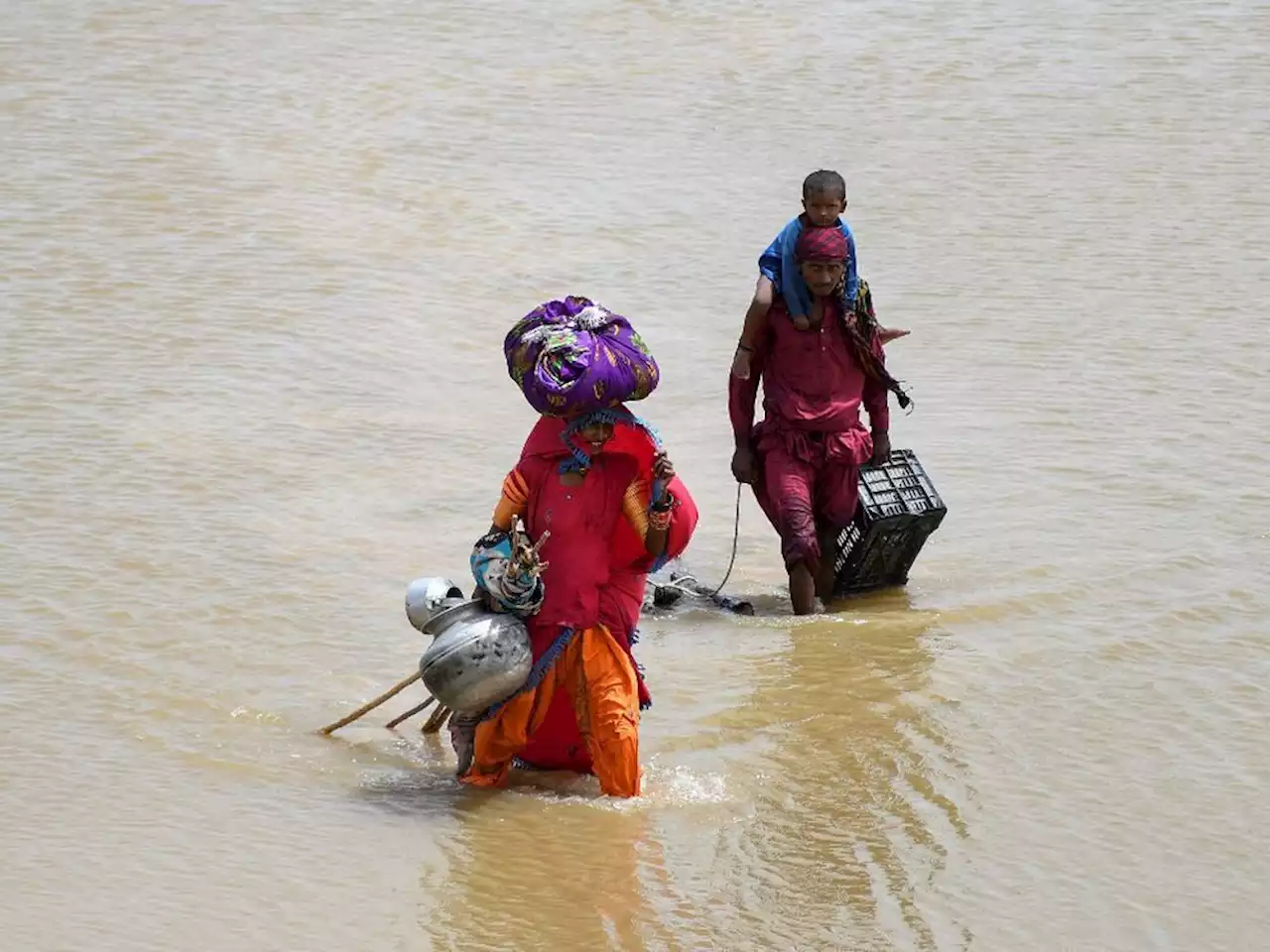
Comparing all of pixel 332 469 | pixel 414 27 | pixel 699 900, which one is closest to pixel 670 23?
pixel 414 27

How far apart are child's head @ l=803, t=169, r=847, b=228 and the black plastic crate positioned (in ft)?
3.86

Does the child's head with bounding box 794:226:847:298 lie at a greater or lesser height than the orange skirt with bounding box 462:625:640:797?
greater

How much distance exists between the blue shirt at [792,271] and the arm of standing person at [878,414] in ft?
1.32

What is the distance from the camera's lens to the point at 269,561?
9.08 meters

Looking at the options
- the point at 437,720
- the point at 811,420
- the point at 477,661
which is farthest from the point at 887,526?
the point at 477,661

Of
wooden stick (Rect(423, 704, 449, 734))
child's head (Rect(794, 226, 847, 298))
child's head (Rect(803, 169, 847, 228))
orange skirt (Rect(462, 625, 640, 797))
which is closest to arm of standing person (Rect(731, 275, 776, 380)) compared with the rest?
child's head (Rect(794, 226, 847, 298))

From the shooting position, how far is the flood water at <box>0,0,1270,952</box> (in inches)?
240

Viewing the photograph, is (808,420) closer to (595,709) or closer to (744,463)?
(744,463)

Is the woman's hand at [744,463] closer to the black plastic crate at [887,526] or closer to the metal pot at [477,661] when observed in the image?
the black plastic crate at [887,526]

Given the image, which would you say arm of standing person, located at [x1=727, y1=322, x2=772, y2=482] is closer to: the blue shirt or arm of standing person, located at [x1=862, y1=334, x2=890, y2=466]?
the blue shirt

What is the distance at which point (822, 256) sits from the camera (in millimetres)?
8039

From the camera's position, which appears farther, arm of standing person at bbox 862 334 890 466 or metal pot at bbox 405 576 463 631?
arm of standing person at bbox 862 334 890 466

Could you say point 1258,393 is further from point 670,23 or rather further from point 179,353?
point 670,23

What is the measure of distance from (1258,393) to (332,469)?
5.04 m
